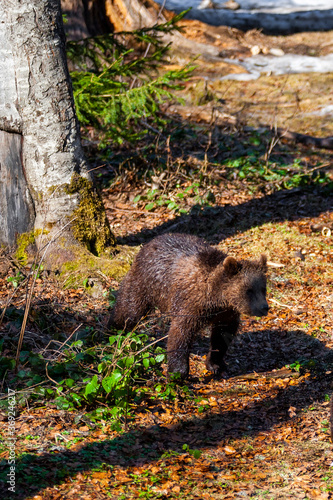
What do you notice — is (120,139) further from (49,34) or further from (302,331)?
(302,331)

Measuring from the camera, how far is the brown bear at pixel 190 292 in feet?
19.0

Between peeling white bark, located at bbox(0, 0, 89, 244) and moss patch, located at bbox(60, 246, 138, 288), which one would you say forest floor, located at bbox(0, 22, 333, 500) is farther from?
peeling white bark, located at bbox(0, 0, 89, 244)

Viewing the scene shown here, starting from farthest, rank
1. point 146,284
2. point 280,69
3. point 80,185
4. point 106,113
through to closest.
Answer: point 280,69 < point 106,113 < point 80,185 < point 146,284

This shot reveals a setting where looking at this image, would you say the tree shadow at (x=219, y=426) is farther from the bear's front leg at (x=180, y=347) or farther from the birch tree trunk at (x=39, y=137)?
the birch tree trunk at (x=39, y=137)

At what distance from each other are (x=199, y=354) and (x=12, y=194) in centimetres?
346

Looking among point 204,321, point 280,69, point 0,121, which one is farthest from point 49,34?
point 280,69

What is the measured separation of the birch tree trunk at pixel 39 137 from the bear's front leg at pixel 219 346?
7.82 ft

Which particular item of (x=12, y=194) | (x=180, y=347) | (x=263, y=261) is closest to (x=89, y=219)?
(x=12, y=194)

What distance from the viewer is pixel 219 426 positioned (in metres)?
5.21

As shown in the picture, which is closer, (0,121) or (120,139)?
(0,121)

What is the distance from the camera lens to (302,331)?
714 cm

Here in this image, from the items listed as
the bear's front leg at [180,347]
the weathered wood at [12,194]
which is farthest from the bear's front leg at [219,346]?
the weathered wood at [12,194]

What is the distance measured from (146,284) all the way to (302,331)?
236cm

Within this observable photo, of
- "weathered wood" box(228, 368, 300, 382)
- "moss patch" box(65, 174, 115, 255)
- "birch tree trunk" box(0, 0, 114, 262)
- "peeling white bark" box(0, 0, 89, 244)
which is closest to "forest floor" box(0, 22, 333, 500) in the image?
"weathered wood" box(228, 368, 300, 382)
